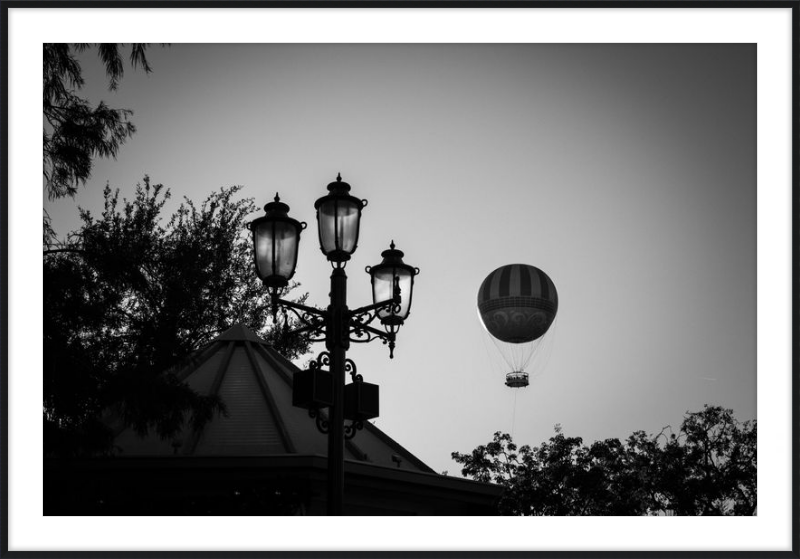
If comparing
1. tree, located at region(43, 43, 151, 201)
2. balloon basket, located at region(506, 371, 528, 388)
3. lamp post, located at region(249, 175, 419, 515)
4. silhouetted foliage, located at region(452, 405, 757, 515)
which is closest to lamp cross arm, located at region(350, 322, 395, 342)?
lamp post, located at region(249, 175, 419, 515)

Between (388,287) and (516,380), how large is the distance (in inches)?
1382

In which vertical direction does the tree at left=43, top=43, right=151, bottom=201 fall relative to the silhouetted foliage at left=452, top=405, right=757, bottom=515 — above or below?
above

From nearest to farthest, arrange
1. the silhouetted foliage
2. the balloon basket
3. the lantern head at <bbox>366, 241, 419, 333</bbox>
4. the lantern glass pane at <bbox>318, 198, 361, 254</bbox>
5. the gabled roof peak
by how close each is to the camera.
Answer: the lantern glass pane at <bbox>318, 198, 361, 254</bbox> → the lantern head at <bbox>366, 241, 419, 333</bbox> → the gabled roof peak → the silhouetted foliage → the balloon basket

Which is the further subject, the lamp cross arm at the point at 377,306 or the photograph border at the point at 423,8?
the lamp cross arm at the point at 377,306

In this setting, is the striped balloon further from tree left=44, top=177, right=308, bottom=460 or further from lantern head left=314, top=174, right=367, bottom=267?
lantern head left=314, top=174, right=367, bottom=267

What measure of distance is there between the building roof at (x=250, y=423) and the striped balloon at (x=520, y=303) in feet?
68.7

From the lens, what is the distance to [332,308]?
29.2 feet

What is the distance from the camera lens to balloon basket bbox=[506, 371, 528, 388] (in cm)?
4347

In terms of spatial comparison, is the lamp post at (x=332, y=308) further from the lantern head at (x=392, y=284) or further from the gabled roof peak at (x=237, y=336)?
the gabled roof peak at (x=237, y=336)

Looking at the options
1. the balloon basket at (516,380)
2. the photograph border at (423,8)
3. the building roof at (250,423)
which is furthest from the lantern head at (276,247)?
the balloon basket at (516,380)

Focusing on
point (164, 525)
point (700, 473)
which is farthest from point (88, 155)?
point (700, 473)

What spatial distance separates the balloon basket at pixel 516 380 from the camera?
4347 centimetres

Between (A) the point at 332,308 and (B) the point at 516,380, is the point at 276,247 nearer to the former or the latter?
(A) the point at 332,308

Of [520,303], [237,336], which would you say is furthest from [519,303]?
[237,336]
